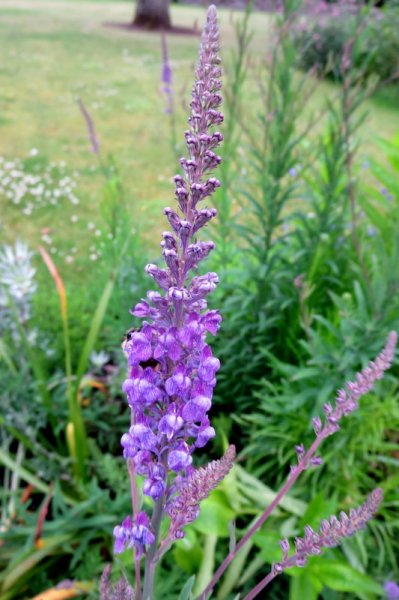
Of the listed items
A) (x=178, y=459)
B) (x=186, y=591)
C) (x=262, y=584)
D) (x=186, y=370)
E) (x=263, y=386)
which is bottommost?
(x=263, y=386)

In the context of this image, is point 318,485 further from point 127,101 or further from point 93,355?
point 127,101

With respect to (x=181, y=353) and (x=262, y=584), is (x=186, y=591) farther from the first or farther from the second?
(x=181, y=353)

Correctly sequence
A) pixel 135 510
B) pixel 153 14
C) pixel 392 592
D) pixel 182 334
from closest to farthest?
pixel 182 334, pixel 135 510, pixel 392 592, pixel 153 14

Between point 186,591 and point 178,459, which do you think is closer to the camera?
point 178,459

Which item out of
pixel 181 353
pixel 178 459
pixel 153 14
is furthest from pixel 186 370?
pixel 153 14

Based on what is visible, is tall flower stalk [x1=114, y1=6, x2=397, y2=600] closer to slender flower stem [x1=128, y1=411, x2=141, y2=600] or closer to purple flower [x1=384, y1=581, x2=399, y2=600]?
slender flower stem [x1=128, y1=411, x2=141, y2=600]

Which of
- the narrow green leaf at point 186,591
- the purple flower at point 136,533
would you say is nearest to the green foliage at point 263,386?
the narrow green leaf at point 186,591

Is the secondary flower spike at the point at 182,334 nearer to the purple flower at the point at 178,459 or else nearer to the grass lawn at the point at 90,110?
the purple flower at the point at 178,459

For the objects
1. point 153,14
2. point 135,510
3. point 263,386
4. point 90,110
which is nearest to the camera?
point 135,510
